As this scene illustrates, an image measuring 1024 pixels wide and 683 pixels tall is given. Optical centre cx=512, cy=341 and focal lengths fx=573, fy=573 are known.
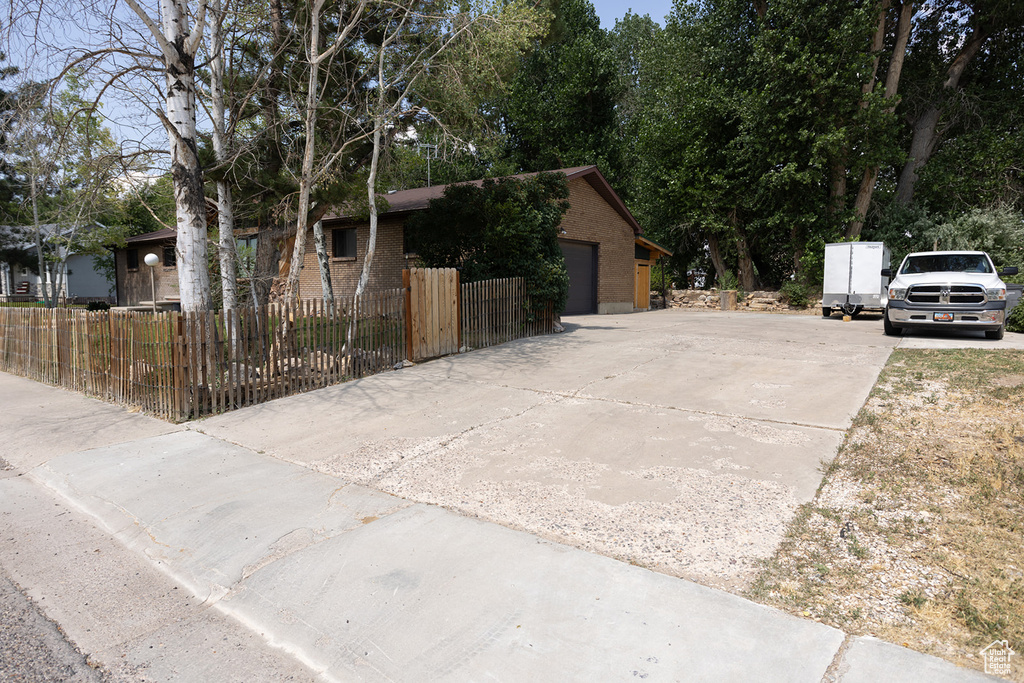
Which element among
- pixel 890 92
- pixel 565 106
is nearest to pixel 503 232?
pixel 890 92

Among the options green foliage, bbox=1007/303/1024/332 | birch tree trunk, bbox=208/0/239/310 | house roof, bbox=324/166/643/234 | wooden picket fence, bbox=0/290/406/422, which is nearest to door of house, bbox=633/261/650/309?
house roof, bbox=324/166/643/234

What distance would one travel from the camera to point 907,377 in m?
8.27

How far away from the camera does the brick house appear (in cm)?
1934

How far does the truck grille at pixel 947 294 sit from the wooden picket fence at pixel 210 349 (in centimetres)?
1012

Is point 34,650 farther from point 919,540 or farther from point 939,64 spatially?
point 939,64

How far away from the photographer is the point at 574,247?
2089cm

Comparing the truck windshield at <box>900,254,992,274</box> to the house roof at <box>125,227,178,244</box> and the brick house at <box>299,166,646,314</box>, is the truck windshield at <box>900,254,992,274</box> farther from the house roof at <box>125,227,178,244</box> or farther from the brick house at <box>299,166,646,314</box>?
the house roof at <box>125,227,178,244</box>

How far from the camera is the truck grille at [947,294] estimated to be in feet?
40.0

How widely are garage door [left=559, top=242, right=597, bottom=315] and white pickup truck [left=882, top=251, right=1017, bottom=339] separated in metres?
9.97

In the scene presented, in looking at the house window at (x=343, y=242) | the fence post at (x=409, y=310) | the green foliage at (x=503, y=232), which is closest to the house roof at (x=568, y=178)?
the house window at (x=343, y=242)

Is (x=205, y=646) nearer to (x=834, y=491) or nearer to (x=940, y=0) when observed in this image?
(x=834, y=491)

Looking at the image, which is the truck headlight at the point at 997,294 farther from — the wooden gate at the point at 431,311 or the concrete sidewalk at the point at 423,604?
the concrete sidewalk at the point at 423,604

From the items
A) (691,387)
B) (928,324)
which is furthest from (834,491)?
(928,324)

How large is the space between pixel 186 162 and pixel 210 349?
297cm
